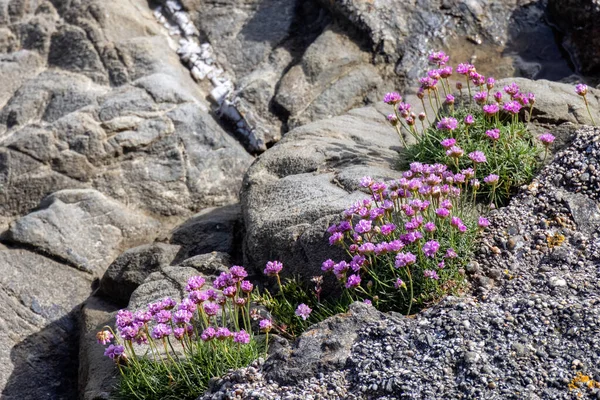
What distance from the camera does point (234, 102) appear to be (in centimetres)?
1069

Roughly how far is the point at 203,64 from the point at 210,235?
380 centimetres

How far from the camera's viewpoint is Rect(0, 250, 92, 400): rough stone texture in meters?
7.75

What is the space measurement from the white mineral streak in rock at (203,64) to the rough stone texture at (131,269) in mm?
2463

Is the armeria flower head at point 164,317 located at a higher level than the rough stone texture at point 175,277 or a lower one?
higher

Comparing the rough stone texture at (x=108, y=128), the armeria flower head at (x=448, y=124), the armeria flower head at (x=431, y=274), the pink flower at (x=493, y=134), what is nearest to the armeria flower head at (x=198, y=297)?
the armeria flower head at (x=431, y=274)

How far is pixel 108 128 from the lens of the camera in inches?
392

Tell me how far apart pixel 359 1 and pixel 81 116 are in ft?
12.5

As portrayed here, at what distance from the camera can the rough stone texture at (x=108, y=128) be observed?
9.77 metres

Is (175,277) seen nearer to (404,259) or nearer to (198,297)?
(198,297)

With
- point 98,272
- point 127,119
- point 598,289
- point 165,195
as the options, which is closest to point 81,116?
point 127,119

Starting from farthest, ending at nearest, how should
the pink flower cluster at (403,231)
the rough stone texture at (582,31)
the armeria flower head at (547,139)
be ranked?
1. the rough stone texture at (582,31)
2. the armeria flower head at (547,139)
3. the pink flower cluster at (403,231)

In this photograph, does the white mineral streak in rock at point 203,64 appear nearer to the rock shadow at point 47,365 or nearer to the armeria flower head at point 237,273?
the rock shadow at point 47,365

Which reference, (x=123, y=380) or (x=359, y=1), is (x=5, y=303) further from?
(x=359, y=1)

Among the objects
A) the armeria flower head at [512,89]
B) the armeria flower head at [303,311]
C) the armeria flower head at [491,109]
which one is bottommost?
the armeria flower head at [303,311]
